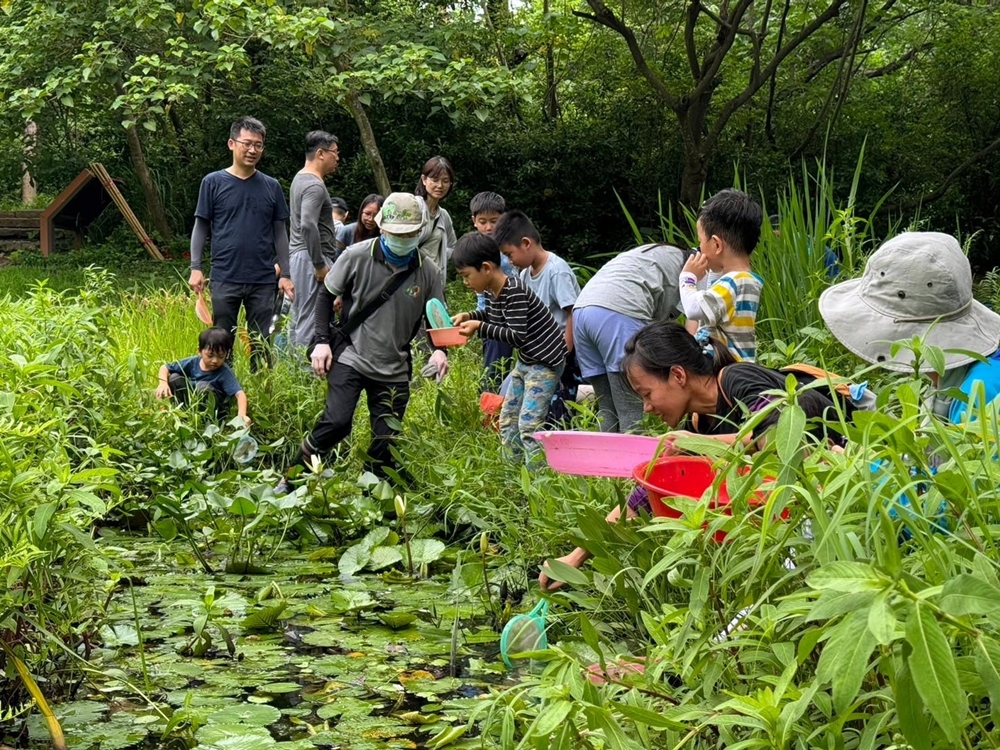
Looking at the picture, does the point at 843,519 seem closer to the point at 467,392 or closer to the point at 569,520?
the point at 569,520

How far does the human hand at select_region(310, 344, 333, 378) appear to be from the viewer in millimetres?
6043

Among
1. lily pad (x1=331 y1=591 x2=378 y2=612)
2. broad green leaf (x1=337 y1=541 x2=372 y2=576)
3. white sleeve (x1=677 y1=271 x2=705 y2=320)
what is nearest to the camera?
lily pad (x1=331 y1=591 x2=378 y2=612)

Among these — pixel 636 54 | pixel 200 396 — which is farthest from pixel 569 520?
pixel 636 54

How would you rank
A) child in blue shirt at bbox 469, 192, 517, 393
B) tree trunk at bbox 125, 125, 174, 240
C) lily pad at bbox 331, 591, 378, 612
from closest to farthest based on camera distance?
lily pad at bbox 331, 591, 378, 612 → child in blue shirt at bbox 469, 192, 517, 393 → tree trunk at bbox 125, 125, 174, 240

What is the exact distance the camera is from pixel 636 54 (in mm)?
11273

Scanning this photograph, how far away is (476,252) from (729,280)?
1340 mm

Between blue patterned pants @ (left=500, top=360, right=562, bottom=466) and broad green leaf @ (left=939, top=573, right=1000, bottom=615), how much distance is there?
3.84 metres

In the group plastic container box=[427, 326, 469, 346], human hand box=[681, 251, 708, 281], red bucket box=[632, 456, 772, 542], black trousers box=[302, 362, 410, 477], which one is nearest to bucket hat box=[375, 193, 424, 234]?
plastic container box=[427, 326, 469, 346]

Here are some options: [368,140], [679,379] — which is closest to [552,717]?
[679,379]

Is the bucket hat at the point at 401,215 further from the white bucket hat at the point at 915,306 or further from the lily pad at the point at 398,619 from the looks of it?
the white bucket hat at the point at 915,306

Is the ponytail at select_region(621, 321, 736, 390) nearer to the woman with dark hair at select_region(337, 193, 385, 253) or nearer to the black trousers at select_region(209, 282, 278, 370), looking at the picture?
the black trousers at select_region(209, 282, 278, 370)

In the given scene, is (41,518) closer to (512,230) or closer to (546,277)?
(512,230)

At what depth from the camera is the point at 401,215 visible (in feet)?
19.5

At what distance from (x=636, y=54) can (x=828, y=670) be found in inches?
404
